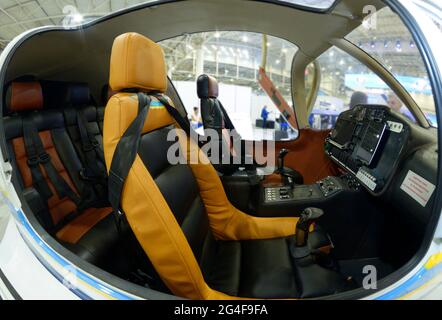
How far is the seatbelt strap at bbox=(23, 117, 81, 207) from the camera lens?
153 cm

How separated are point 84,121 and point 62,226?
89 centimetres

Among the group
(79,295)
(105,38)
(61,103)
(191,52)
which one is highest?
(191,52)

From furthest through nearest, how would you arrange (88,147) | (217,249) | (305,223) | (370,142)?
(88,147) → (370,142) → (217,249) → (305,223)

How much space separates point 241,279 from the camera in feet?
3.62

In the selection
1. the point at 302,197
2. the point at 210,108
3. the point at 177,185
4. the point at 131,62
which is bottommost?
the point at 302,197

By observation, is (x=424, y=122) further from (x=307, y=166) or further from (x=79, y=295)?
(x=79, y=295)

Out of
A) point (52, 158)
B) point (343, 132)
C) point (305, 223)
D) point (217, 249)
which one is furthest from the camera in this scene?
point (343, 132)

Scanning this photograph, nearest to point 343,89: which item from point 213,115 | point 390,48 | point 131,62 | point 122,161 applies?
point 390,48

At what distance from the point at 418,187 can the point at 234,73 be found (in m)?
13.9

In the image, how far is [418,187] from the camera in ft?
3.43

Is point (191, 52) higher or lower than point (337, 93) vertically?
higher

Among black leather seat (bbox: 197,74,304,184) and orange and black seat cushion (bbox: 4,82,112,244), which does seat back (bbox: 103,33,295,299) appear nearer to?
orange and black seat cushion (bbox: 4,82,112,244)

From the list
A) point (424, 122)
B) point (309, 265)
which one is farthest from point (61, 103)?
point (424, 122)

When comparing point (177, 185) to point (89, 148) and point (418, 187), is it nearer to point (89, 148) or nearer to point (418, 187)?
point (418, 187)
